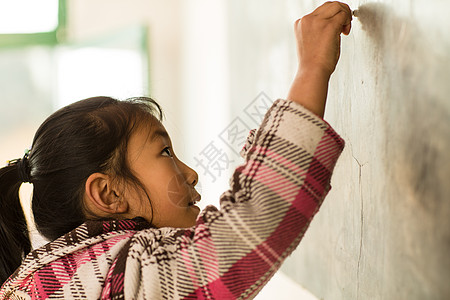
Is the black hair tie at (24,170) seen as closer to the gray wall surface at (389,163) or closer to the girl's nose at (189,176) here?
the girl's nose at (189,176)

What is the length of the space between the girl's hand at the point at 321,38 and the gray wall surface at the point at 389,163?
0.22 ft

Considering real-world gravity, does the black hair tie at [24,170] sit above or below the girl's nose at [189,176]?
below

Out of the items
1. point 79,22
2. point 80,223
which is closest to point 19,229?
point 80,223

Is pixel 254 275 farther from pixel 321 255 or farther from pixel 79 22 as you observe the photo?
pixel 79 22

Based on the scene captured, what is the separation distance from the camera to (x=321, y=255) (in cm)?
103

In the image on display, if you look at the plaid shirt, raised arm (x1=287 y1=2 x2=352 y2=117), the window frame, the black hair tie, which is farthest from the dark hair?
the window frame

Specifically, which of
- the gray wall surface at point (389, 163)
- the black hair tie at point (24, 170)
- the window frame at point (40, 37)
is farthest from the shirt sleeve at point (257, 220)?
the window frame at point (40, 37)

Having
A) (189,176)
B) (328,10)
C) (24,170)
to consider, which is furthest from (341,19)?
(24,170)

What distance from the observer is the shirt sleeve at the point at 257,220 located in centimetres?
63

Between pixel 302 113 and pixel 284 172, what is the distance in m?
0.07

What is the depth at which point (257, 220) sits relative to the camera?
64 centimetres

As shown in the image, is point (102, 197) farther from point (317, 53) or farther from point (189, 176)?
point (317, 53)

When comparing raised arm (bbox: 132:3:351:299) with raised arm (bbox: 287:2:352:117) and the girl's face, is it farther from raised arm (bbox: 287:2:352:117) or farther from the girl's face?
the girl's face

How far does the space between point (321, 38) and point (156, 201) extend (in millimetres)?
324
